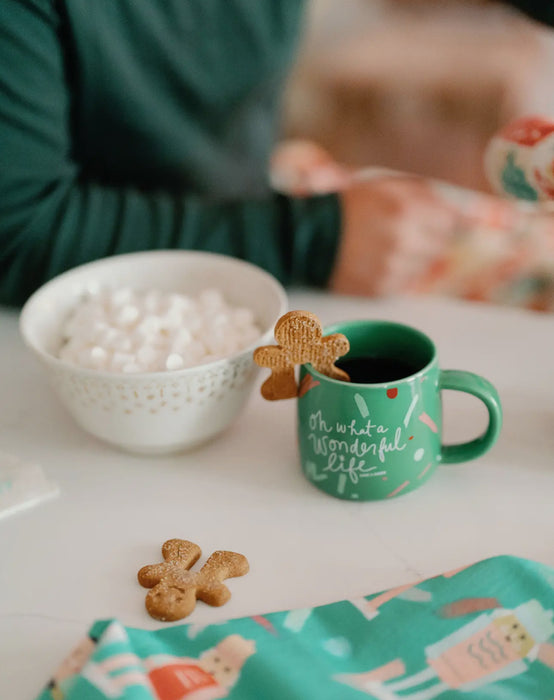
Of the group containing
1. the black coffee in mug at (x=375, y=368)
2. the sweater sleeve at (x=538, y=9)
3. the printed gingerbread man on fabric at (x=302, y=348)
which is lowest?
the black coffee in mug at (x=375, y=368)

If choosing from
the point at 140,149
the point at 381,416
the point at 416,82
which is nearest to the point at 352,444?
the point at 381,416

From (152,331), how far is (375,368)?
198 mm

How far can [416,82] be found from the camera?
2.60m

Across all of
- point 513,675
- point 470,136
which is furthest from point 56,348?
point 470,136

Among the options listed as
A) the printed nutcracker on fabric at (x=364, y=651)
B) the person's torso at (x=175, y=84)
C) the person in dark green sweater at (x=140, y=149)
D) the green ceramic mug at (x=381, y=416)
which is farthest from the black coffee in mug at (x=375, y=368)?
the person's torso at (x=175, y=84)

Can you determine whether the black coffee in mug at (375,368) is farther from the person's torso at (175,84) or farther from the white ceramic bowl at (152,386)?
the person's torso at (175,84)

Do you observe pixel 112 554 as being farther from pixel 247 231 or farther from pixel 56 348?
pixel 247 231

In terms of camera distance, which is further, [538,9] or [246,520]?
[538,9]

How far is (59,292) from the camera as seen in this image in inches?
28.3

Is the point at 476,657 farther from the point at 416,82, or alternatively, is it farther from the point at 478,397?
the point at 416,82

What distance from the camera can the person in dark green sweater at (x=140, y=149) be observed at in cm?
82

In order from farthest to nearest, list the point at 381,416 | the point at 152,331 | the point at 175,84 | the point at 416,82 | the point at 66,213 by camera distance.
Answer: the point at 416,82 < the point at 175,84 < the point at 66,213 < the point at 152,331 < the point at 381,416

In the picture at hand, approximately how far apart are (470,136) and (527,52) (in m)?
0.33

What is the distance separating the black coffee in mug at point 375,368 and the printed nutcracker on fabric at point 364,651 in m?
0.17
